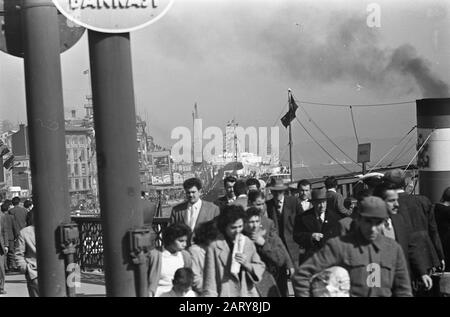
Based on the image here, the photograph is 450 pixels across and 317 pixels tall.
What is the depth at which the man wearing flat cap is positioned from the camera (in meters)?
4.50

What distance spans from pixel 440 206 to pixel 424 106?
12.5 ft

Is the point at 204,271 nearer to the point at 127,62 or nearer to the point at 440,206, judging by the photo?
the point at 127,62

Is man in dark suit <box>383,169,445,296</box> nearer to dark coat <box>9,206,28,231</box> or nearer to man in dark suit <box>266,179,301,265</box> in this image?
man in dark suit <box>266,179,301,265</box>

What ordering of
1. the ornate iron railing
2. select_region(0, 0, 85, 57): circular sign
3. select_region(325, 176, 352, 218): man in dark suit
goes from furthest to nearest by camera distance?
the ornate iron railing, select_region(325, 176, 352, 218): man in dark suit, select_region(0, 0, 85, 57): circular sign

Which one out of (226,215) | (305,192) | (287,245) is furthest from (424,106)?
(226,215)

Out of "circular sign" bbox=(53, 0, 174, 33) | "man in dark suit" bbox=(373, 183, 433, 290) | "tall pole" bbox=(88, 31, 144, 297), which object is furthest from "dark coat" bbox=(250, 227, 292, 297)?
"circular sign" bbox=(53, 0, 174, 33)

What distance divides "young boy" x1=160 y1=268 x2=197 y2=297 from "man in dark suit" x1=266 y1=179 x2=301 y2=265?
284cm

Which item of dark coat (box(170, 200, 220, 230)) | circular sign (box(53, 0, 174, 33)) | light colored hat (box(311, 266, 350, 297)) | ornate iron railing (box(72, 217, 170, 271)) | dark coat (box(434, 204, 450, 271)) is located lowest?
ornate iron railing (box(72, 217, 170, 271))

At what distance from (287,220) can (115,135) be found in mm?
3926

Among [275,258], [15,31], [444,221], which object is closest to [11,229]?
[444,221]

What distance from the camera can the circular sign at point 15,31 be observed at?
5.46 m

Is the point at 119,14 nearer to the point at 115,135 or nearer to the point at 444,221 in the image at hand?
the point at 115,135

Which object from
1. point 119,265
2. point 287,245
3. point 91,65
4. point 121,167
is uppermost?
point 91,65

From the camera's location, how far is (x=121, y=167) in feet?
13.9
